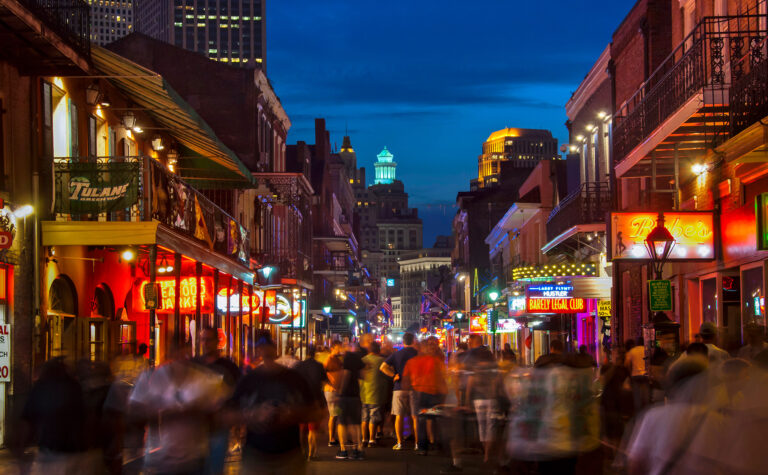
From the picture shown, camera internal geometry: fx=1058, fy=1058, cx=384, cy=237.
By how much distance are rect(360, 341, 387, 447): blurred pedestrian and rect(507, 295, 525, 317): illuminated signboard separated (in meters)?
17.8

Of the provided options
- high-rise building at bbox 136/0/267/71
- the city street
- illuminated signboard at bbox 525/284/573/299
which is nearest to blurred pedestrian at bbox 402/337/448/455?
the city street

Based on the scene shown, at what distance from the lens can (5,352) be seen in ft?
55.0

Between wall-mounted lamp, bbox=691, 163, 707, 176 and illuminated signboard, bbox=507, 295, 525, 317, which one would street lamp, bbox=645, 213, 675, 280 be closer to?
wall-mounted lamp, bbox=691, 163, 707, 176

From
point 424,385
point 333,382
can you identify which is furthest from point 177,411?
point 333,382

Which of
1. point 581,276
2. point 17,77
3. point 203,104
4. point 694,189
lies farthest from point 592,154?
point 17,77

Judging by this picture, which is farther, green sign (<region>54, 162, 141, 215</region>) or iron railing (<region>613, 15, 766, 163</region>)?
green sign (<region>54, 162, 141, 215</region>)

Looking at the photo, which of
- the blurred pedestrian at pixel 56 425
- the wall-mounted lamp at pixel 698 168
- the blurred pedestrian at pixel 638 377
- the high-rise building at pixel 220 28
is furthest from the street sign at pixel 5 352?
the high-rise building at pixel 220 28

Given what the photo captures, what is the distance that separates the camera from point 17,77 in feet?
55.7

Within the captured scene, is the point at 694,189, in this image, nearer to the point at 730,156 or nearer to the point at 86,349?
the point at 730,156

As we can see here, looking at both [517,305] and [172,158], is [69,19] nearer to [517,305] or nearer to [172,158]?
[172,158]

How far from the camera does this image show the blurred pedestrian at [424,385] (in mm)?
16781

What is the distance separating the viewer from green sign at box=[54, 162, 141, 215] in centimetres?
1747

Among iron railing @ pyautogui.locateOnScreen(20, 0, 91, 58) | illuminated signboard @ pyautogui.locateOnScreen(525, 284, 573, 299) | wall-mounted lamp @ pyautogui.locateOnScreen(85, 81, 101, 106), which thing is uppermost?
iron railing @ pyautogui.locateOnScreen(20, 0, 91, 58)

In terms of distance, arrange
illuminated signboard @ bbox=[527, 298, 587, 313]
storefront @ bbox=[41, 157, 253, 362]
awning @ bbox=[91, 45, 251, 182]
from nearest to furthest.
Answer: storefront @ bbox=[41, 157, 253, 362] < awning @ bbox=[91, 45, 251, 182] < illuminated signboard @ bbox=[527, 298, 587, 313]
